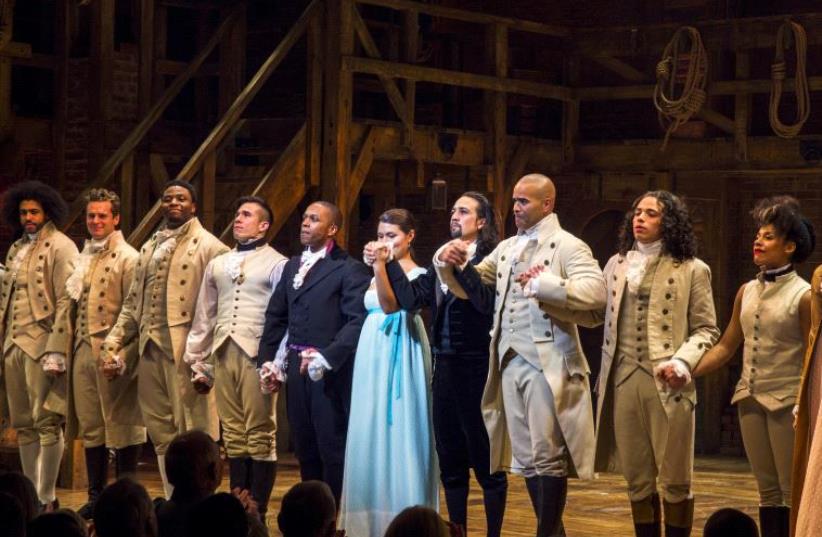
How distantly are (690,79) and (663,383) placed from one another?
225 inches

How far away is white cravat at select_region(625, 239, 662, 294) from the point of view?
638 cm

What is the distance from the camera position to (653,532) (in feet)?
20.8

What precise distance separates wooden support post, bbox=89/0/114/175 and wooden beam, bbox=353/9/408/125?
2024mm

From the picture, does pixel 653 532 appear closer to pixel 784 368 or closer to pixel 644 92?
pixel 784 368

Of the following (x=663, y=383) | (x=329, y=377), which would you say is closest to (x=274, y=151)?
(x=329, y=377)

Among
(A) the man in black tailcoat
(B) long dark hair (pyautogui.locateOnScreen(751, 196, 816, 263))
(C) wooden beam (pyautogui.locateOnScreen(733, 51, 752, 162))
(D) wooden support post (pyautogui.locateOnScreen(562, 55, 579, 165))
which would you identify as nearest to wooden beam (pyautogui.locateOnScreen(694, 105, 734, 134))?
(C) wooden beam (pyautogui.locateOnScreen(733, 51, 752, 162))

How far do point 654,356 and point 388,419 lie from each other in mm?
1314

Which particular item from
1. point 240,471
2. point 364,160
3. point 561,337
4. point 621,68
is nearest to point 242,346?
point 240,471

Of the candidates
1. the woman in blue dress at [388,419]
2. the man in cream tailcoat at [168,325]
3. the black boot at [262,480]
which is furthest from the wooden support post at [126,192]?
the woman in blue dress at [388,419]

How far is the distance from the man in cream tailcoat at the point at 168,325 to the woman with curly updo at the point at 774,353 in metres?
2.54

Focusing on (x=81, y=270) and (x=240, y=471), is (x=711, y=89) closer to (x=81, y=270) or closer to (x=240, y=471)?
(x=81, y=270)

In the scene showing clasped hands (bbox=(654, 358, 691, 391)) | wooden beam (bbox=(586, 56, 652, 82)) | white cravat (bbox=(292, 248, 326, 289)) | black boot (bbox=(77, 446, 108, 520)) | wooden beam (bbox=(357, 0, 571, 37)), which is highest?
wooden beam (bbox=(357, 0, 571, 37))

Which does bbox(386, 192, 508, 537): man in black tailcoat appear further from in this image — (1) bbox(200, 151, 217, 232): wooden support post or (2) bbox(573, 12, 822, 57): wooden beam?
(2) bbox(573, 12, 822, 57): wooden beam

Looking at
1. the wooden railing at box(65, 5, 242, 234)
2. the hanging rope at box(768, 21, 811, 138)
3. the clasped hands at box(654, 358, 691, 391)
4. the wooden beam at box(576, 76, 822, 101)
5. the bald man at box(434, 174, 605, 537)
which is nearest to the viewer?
the clasped hands at box(654, 358, 691, 391)
